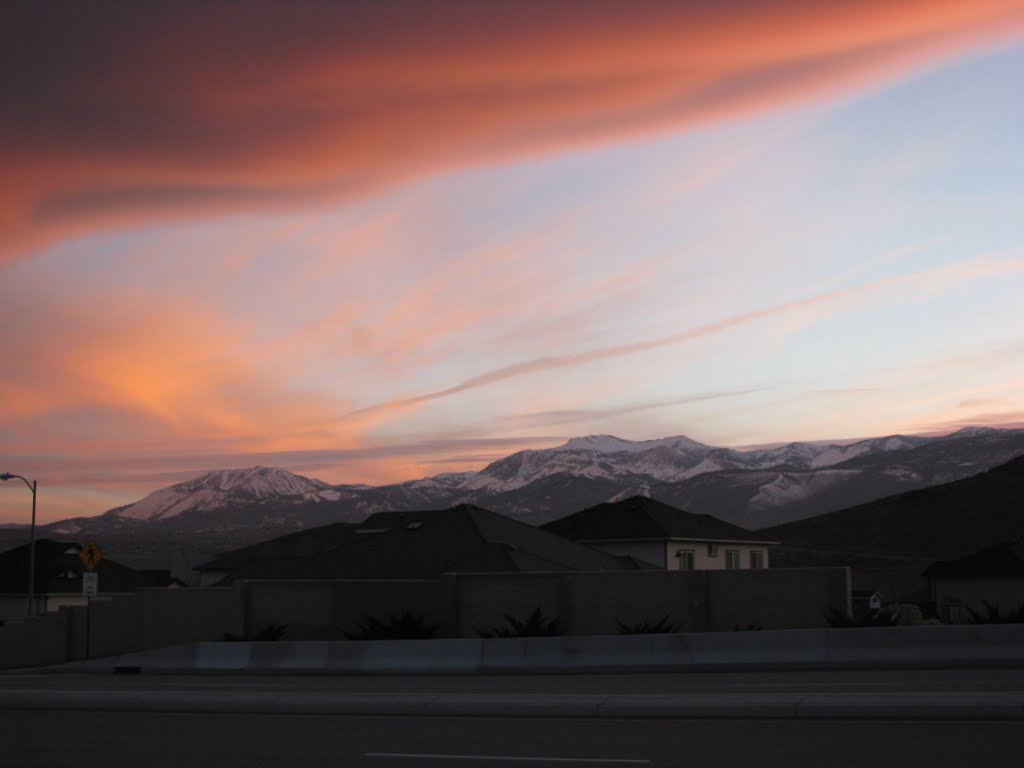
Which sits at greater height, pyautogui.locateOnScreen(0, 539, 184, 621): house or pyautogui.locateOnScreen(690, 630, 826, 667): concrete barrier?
pyautogui.locateOnScreen(0, 539, 184, 621): house

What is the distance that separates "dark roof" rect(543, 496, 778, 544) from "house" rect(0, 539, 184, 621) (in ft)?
109

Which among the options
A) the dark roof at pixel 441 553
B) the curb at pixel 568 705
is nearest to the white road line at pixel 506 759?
the curb at pixel 568 705

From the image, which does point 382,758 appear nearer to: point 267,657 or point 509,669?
point 509,669

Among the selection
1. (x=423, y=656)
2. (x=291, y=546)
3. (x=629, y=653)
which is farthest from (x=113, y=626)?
(x=291, y=546)

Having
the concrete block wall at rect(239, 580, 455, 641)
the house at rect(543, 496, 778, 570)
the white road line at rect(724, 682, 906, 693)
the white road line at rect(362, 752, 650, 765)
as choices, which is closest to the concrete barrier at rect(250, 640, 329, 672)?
the concrete block wall at rect(239, 580, 455, 641)

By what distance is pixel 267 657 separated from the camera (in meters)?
34.6

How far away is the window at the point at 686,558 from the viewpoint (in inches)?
2554

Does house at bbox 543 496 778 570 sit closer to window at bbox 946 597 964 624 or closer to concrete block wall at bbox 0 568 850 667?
window at bbox 946 597 964 624

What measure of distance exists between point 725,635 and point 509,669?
5579 millimetres

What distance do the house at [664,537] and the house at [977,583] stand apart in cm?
2400

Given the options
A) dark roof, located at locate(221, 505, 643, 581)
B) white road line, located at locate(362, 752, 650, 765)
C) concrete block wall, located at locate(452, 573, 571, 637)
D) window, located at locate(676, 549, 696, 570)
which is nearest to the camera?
white road line, located at locate(362, 752, 650, 765)

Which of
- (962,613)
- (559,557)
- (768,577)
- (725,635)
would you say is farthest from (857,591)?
(725,635)

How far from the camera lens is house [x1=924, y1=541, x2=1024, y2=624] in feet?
289

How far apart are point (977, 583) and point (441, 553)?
56.7 meters
